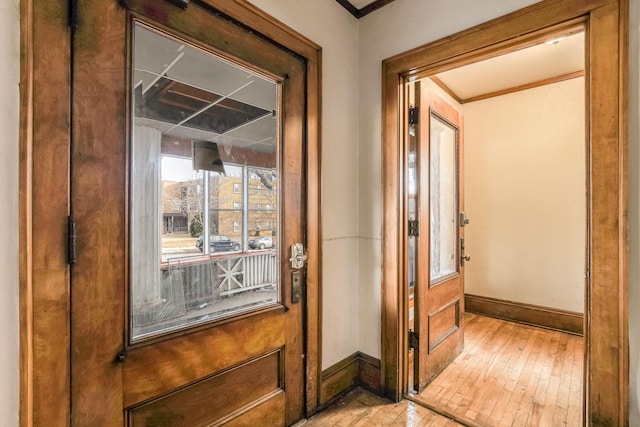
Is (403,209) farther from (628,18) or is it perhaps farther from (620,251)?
(628,18)

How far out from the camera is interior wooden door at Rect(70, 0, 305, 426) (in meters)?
1.03

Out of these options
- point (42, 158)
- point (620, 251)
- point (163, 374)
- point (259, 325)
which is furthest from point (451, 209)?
point (42, 158)

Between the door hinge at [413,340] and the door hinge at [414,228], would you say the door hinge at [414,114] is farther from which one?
the door hinge at [413,340]

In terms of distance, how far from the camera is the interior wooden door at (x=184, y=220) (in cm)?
103

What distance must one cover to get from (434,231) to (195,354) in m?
1.88

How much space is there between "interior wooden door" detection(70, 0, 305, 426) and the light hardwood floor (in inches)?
17.4

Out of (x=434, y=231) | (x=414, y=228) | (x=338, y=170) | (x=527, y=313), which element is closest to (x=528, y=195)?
(x=527, y=313)

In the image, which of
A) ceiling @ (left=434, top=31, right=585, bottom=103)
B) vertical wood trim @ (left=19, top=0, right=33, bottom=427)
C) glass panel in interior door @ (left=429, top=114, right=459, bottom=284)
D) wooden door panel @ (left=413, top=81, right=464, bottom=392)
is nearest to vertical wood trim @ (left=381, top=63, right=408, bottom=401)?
wooden door panel @ (left=413, top=81, right=464, bottom=392)

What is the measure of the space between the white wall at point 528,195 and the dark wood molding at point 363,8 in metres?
2.24

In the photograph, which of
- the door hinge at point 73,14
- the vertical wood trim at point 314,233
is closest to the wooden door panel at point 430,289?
the vertical wood trim at point 314,233

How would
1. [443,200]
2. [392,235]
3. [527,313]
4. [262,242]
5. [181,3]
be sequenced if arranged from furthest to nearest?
[527,313]
[443,200]
[392,235]
[262,242]
[181,3]

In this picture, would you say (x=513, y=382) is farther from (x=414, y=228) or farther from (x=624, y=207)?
(x=624, y=207)

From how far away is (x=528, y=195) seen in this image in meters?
3.32

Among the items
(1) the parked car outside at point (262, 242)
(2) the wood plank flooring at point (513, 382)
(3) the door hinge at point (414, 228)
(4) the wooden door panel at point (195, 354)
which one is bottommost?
(2) the wood plank flooring at point (513, 382)
